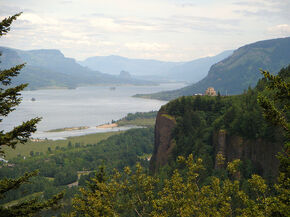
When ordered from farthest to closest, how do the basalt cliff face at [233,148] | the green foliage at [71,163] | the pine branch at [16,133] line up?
the green foliage at [71,163]
the basalt cliff face at [233,148]
the pine branch at [16,133]

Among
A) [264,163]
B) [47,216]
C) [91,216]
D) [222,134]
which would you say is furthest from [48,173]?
[91,216]

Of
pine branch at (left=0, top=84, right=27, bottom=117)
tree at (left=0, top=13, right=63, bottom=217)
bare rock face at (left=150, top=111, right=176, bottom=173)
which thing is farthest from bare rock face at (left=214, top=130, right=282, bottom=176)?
pine branch at (left=0, top=84, right=27, bottom=117)

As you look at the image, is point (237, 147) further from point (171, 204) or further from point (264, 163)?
point (171, 204)

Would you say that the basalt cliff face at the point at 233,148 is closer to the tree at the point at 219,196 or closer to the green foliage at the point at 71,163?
the tree at the point at 219,196

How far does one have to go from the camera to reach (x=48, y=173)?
14950cm

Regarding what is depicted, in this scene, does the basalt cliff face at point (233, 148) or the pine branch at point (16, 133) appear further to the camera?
the basalt cliff face at point (233, 148)

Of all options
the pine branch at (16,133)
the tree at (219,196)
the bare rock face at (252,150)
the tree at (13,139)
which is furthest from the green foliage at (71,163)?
the pine branch at (16,133)

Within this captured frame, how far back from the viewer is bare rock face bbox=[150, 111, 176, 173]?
90.9 meters

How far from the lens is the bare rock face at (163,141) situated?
90.9m

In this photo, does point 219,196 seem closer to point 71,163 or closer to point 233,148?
point 233,148

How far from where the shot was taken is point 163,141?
93.4m

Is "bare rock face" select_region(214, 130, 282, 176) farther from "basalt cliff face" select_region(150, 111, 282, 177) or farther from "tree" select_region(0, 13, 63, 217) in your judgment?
"tree" select_region(0, 13, 63, 217)

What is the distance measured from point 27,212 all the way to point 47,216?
89.0m

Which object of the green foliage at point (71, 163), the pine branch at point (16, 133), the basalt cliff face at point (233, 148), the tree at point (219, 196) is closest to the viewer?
the tree at point (219, 196)
